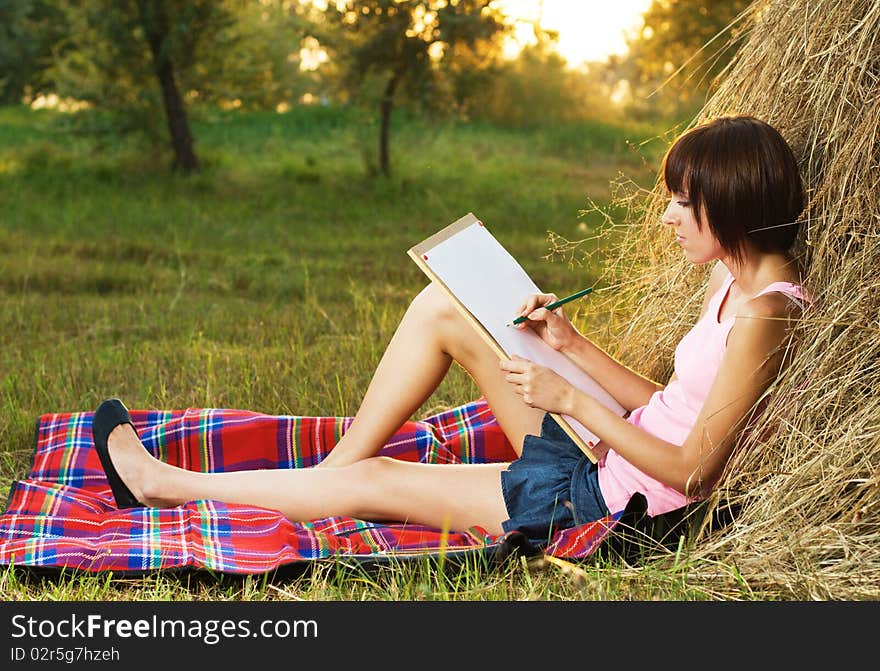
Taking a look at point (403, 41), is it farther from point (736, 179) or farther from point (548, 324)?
point (736, 179)

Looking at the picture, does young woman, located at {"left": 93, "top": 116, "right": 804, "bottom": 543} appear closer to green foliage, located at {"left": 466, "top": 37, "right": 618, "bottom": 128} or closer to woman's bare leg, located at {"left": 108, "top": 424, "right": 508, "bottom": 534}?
woman's bare leg, located at {"left": 108, "top": 424, "right": 508, "bottom": 534}

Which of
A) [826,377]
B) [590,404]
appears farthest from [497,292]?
[826,377]

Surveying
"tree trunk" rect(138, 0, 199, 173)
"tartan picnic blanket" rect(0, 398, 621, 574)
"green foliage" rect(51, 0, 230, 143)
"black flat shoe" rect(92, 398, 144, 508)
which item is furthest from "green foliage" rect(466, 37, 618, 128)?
"black flat shoe" rect(92, 398, 144, 508)

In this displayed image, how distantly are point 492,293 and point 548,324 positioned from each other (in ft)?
0.55

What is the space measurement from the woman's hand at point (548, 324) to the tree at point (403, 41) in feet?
27.1

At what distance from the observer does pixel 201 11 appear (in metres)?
10.9

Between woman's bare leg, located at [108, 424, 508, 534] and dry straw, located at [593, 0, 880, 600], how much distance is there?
1.98ft

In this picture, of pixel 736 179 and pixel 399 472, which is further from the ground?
pixel 736 179

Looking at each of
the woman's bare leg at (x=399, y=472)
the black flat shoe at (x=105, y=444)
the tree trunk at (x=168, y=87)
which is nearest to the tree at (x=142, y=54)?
the tree trunk at (x=168, y=87)

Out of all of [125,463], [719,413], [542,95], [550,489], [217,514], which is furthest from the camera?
[542,95]

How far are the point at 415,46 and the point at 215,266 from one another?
4377 millimetres

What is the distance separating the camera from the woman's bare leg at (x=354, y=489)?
289 centimetres

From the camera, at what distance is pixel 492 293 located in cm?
282

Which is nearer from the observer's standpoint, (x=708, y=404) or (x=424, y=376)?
(x=708, y=404)
